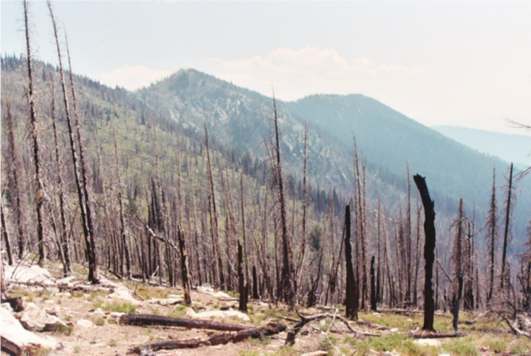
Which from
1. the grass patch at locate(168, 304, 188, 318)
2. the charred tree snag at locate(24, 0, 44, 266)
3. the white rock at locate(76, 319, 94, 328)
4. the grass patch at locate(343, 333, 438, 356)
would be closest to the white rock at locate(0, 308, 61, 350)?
the white rock at locate(76, 319, 94, 328)

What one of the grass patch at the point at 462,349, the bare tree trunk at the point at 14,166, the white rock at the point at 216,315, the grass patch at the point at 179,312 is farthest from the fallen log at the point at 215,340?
the bare tree trunk at the point at 14,166

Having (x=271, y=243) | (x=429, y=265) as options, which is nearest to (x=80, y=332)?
(x=429, y=265)

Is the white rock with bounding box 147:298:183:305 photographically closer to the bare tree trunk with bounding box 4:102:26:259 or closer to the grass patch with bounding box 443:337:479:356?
the grass patch with bounding box 443:337:479:356

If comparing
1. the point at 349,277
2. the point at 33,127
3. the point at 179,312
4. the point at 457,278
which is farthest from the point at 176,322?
the point at 457,278

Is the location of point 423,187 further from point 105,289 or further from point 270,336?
point 105,289

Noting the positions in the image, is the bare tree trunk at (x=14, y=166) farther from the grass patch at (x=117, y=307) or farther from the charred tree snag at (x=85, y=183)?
the grass patch at (x=117, y=307)

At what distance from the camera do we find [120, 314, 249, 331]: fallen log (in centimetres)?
1359

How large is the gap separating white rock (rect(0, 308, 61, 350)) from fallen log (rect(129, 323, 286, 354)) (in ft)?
6.40

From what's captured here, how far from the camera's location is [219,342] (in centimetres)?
1229

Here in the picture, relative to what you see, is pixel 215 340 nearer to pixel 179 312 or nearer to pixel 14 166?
pixel 179 312

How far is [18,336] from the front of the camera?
9188 millimetres

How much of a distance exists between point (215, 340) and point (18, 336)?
500 cm

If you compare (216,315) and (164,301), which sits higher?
(216,315)

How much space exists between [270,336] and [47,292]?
9402 mm
